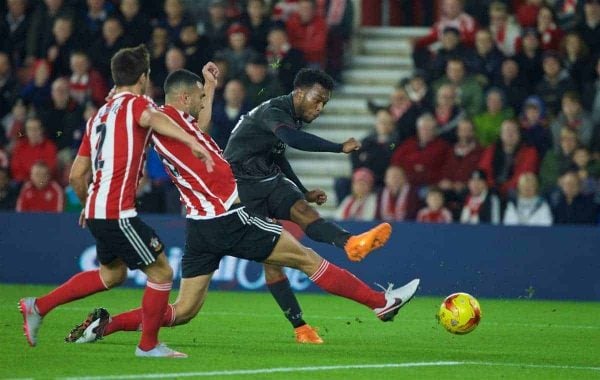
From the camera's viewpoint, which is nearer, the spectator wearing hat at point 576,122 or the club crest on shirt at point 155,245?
the club crest on shirt at point 155,245

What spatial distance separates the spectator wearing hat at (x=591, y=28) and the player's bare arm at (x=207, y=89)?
7705mm

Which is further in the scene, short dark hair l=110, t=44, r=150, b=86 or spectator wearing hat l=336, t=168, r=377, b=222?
spectator wearing hat l=336, t=168, r=377, b=222

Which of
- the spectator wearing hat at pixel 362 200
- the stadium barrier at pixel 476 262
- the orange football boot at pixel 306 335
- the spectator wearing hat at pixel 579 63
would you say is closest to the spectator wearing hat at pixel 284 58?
the spectator wearing hat at pixel 362 200

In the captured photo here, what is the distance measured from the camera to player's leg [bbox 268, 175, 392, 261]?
968 cm

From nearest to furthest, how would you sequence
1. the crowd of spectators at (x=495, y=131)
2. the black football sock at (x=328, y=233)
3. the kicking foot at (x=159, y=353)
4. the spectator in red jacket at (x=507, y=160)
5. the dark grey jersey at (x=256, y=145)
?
the kicking foot at (x=159, y=353) < the black football sock at (x=328, y=233) < the dark grey jersey at (x=256, y=145) < the crowd of spectators at (x=495, y=131) < the spectator in red jacket at (x=507, y=160)

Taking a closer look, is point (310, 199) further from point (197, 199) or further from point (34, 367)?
point (34, 367)

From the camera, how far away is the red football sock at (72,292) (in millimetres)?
9250

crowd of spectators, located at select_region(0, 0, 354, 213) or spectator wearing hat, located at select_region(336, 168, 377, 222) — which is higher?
crowd of spectators, located at select_region(0, 0, 354, 213)

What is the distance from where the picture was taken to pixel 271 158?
1048 cm

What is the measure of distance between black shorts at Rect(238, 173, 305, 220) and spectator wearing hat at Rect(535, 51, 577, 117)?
674 cm

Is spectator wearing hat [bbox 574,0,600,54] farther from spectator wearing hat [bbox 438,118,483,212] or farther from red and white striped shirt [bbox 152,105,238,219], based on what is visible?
red and white striped shirt [bbox 152,105,238,219]

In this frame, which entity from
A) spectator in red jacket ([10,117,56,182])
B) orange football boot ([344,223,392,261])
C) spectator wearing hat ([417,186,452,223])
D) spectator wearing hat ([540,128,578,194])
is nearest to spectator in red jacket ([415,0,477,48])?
spectator wearing hat ([540,128,578,194])

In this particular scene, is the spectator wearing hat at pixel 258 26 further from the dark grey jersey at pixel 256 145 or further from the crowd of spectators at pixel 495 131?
the dark grey jersey at pixel 256 145

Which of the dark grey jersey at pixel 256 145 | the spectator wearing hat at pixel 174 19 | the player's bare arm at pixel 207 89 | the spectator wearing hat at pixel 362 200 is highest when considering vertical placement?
the player's bare arm at pixel 207 89
